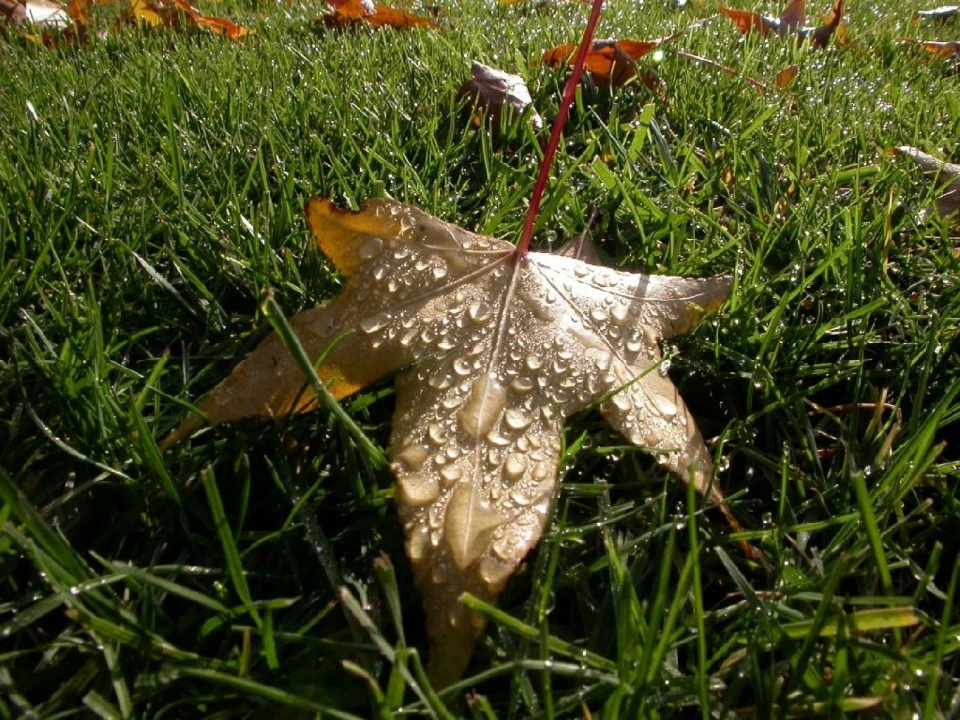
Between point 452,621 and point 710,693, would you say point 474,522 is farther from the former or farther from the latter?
point 710,693

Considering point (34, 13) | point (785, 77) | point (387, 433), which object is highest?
point (34, 13)

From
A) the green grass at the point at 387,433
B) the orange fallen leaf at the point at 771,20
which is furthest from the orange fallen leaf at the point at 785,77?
the orange fallen leaf at the point at 771,20

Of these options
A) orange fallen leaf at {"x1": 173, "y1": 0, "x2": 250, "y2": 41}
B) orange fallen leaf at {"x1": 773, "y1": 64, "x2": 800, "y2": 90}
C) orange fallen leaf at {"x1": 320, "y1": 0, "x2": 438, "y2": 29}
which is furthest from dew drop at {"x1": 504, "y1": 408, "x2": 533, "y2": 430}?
orange fallen leaf at {"x1": 173, "y1": 0, "x2": 250, "y2": 41}

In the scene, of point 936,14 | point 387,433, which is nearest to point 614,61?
point 387,433

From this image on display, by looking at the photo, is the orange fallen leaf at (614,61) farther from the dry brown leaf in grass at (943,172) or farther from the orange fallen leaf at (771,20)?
the orange fallen leaf at (771,20)

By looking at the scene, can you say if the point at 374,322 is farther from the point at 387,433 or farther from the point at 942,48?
the point at 942,48
